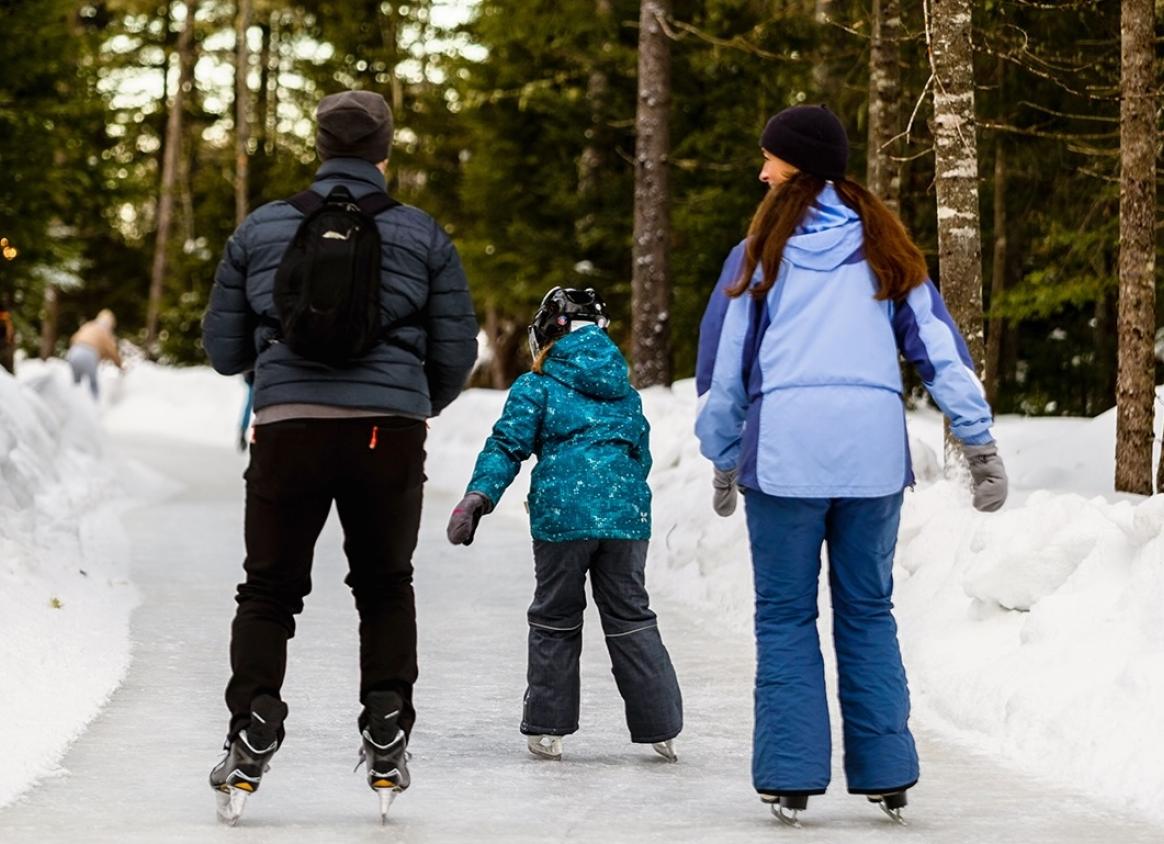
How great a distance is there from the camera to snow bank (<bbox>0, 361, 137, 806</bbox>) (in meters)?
6.86

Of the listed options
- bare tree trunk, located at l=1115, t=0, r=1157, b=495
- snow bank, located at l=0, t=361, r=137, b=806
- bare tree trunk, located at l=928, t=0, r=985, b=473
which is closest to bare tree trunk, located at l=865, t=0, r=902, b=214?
bare tree trunk, located at l=928, t=0, r=985, b=473

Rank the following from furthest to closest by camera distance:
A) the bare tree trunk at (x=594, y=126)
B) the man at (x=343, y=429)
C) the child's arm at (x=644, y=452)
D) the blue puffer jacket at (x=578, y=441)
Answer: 1. the bare tree trunk at (x=594, y=126)
2. the child's arm at (x=644, y=452)
3. the blue puffer jacket at (x=578, y=441)
4. the man at (x=343, y=429)

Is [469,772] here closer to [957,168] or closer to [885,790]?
[885,790]

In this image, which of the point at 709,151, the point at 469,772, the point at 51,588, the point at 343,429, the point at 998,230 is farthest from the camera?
the point at 709,151

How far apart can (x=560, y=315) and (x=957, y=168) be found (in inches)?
199

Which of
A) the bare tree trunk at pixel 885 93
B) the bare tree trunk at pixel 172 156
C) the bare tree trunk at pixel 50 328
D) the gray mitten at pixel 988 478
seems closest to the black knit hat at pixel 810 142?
the gray mitten at pixel 988 478

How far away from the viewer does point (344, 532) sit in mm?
5500

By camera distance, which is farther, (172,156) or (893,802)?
(172,156)

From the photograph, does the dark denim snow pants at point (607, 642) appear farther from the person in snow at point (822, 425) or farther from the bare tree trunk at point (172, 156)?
the bare tree trunk at point (172, 156)

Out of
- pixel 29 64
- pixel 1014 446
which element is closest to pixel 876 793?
pixel 1014 446

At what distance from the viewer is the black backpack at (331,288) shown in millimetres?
5258

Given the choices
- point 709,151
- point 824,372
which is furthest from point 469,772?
point 709,151

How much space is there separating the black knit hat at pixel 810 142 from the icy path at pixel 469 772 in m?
1.91

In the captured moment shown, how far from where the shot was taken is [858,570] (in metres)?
5.62
